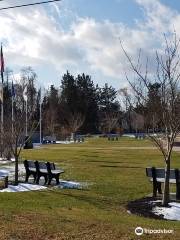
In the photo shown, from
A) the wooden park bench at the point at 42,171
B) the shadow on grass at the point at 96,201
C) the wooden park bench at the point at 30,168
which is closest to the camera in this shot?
the shadow on grass at the point at 96,201

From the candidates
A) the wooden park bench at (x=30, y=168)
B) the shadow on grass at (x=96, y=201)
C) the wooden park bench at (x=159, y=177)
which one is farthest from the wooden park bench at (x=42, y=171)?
the wooden park bench at (x=159, y=177)

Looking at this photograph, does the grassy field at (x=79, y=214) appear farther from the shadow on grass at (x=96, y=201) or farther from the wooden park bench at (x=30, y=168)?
the wooden park bench at (x=30, y=168)

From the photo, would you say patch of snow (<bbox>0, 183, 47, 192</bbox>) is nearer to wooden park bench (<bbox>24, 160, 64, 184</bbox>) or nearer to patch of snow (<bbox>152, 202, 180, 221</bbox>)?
wooden park bench (<bbox>24, 160, 64, 184</bbox>)

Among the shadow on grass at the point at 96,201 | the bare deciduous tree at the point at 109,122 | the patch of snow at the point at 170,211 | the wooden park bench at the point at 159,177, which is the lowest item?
the patch of snow at the point at 170,211

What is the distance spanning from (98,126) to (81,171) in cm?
9625

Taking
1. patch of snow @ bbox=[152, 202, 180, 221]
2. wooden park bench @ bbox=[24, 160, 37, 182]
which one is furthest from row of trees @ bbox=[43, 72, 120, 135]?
patch of snow @ bbox=[152, 202, 180, 221]

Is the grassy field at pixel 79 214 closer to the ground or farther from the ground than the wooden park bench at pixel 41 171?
closer to the ground

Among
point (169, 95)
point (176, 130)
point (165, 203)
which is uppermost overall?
point (169, 95)

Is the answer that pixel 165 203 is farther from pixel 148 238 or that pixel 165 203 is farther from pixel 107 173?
pixel 107 173

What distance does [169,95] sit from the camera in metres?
12.2

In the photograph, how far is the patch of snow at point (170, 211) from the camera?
1081cm

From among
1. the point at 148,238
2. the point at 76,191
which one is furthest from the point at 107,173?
the point at 148,238

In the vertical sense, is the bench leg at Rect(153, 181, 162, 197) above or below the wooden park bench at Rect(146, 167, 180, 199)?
below

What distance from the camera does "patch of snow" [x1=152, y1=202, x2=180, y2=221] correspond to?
425 inches
